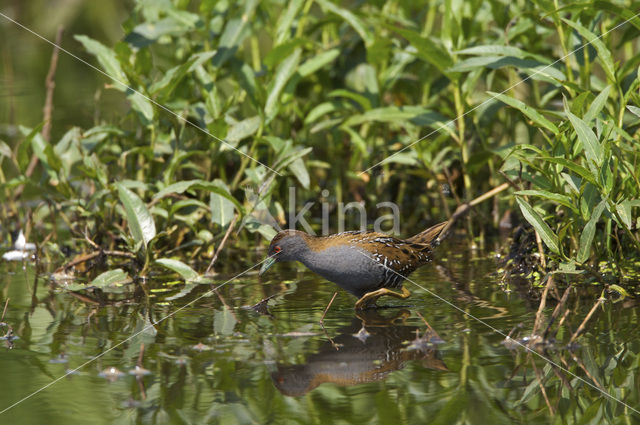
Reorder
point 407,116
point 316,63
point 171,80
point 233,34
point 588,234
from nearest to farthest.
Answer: point 588,234 < point 171,80 < point 407,116 < point 233,34 < point 316,63

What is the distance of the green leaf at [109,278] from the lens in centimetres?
591

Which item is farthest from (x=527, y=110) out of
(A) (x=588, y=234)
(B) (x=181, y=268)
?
(B) (x=181, y=268)

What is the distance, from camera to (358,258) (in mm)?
5527

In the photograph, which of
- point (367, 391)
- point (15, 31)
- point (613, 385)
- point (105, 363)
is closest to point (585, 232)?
point (613, 385)

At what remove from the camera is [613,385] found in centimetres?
393

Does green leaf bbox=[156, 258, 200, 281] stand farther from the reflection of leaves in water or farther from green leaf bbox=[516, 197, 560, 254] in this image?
green leaf bbox=[516, 197, 560, 254]

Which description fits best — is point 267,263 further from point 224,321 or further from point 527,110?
point 527,110

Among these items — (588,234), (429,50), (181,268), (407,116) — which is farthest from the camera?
(407,116)

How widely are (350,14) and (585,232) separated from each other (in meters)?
3.24

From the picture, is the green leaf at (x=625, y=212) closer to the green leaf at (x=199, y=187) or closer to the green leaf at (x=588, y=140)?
the green leaf at (x=588, y=140)

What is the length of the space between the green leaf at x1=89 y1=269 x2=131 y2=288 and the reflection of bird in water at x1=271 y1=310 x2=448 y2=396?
185 cm

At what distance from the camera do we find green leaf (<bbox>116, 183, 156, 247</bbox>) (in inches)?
242

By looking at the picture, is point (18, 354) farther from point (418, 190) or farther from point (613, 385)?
point (418, 190)

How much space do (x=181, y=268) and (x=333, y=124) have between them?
218 cm
